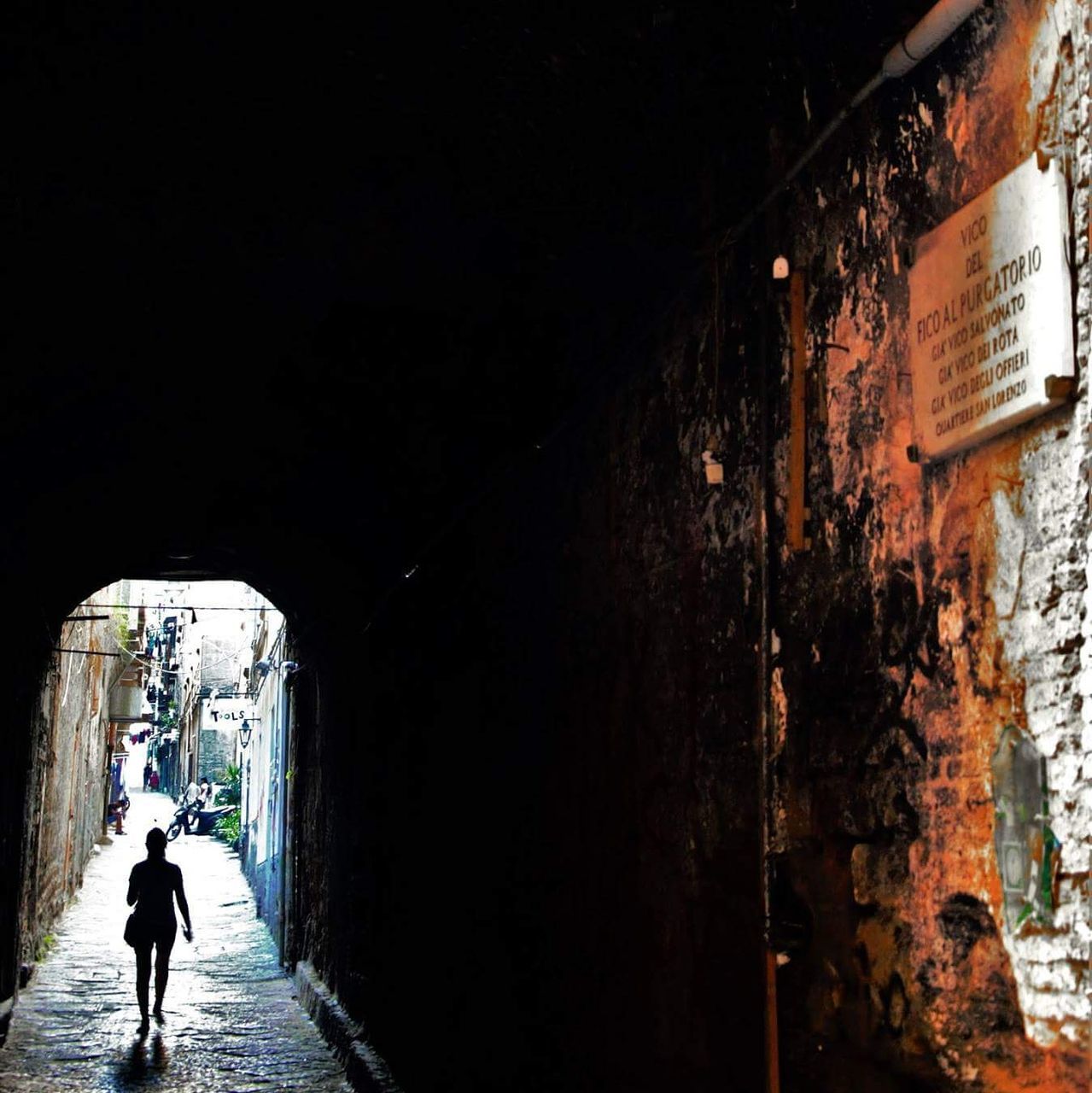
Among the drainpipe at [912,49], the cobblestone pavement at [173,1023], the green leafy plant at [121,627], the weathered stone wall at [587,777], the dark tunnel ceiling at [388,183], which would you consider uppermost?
the green leafy plant at [121,627]

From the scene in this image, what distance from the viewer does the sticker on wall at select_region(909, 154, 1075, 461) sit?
2006 mm

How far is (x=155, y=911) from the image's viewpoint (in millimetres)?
11180

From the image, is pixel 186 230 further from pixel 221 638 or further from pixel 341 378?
pixel 221 638

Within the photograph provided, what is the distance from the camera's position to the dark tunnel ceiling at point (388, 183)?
3.32 m

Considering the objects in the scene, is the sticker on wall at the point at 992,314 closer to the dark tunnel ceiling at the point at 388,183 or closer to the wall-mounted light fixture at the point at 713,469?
the dark tunnel ceiling at the point at 388,183

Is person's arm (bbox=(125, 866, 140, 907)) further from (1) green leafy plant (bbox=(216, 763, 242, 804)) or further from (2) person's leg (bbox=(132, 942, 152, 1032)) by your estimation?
(1) green leafy plant (bbox=(216, 763, 242, 804))

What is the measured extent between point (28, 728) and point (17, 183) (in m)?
8.32

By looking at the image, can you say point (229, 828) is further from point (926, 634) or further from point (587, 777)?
point (926, 634)

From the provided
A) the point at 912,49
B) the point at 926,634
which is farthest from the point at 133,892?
the point at 912,49

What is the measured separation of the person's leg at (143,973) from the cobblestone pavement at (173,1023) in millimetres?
191

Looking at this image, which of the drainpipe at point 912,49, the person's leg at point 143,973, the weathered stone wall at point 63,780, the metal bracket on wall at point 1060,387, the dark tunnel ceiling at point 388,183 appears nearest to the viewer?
the metal bracket on wall at point 1060,387

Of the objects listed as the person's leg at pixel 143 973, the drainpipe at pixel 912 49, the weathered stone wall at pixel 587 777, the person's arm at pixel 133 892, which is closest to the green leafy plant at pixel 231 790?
the person's arm at pixel 133 892

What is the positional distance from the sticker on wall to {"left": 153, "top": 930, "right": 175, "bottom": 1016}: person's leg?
10096 millimetres

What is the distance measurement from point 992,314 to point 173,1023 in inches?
411
